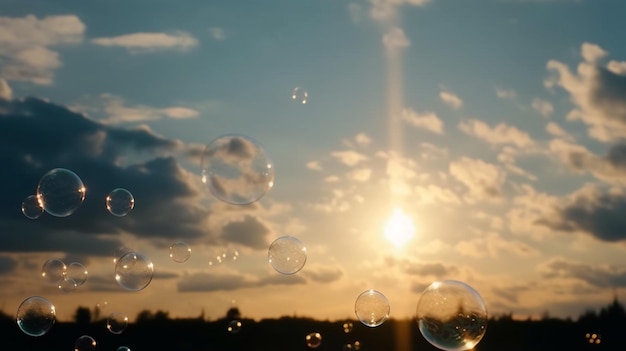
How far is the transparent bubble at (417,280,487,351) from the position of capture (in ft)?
64.7

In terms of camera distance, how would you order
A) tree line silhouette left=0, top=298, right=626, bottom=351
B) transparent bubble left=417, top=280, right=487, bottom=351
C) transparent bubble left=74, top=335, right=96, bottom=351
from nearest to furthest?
transparent bubble left=417, top=280, right=487, bottom=351 < transparent bubble left=74, top=335, right=96, bottom=351 < tree line silhouette left=0, top=298, right=626, bottom=351

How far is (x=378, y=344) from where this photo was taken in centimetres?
7994

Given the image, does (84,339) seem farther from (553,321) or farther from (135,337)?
(553,321)

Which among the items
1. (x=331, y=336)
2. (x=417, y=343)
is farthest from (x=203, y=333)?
(x=417, y=343)

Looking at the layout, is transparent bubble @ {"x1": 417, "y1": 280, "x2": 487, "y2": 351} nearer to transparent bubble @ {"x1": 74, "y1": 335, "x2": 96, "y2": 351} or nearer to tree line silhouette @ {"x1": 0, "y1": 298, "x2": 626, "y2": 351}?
transparent bubble @ {"x1": 74, "y1": 335, "x2": 96, "y2": 351}

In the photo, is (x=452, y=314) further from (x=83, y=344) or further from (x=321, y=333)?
(x=321, y=333)

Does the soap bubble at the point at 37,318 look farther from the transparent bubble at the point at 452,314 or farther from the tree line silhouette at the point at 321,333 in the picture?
the tree line silhouette at the point at 321,333

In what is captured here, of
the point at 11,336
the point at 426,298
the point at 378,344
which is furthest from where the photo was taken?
the point at 11,336

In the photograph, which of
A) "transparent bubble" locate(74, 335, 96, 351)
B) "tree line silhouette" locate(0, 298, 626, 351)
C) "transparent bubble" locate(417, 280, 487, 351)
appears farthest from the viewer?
"tree line silhouette" locate(0, 298, 626, 351)

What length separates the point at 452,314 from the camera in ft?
65.4

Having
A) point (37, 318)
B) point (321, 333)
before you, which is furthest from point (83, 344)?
point (321, 333)

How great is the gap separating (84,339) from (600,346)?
204 ft

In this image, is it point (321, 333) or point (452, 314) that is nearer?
point (452, 314)

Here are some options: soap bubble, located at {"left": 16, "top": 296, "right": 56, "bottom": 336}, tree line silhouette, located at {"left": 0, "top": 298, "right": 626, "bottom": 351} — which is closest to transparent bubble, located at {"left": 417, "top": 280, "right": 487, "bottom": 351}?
soap bubble, located at {"left": 16, "top": 296, "right": 56, "bottom": 336}
